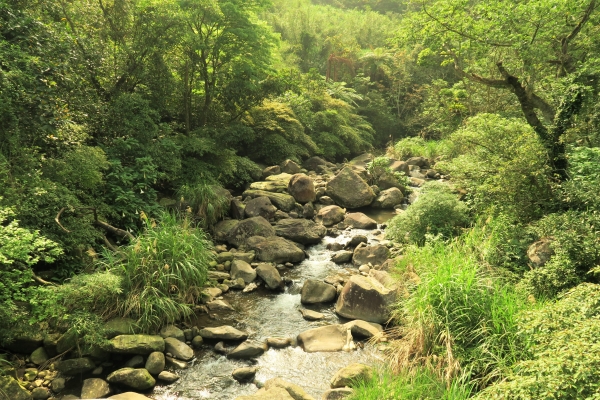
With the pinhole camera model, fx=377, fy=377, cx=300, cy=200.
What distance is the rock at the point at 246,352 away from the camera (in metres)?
5.96

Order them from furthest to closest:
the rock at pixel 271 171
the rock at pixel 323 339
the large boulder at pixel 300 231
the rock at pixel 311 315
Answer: the rock at pixel 271 171 < the large boulder at pixel 300 231 < the rock at pixel 311 315 < the rock at pixel 323 339

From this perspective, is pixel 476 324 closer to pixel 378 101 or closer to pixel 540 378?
pixel 540 378

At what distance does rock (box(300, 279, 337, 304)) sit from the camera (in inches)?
299

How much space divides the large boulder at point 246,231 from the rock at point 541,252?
19.7 ft

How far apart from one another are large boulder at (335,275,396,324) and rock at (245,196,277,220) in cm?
469

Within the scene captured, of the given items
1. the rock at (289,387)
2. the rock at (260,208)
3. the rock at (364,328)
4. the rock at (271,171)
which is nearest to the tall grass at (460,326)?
the rock at (364,328)

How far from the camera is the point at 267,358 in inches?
236

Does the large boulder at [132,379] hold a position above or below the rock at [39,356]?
below

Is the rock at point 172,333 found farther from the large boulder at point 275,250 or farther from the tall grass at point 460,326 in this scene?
the tall grass at point 460,326

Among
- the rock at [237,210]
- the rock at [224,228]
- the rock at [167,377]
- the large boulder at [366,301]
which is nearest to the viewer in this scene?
the rock at [167,377]

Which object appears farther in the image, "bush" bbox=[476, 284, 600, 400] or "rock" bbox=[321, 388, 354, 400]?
"rock" bbox=[321, 388, 354, 400]

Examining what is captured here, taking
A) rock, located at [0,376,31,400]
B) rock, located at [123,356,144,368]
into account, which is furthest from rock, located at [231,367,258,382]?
rock, located at [0,376,31,400]

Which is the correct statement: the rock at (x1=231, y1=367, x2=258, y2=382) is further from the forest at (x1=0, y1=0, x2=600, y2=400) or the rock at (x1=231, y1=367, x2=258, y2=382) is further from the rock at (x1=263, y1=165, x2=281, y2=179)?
the rock at (x1=263, y1=165, x2=281, y2=179)

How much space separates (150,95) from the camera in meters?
10.5
